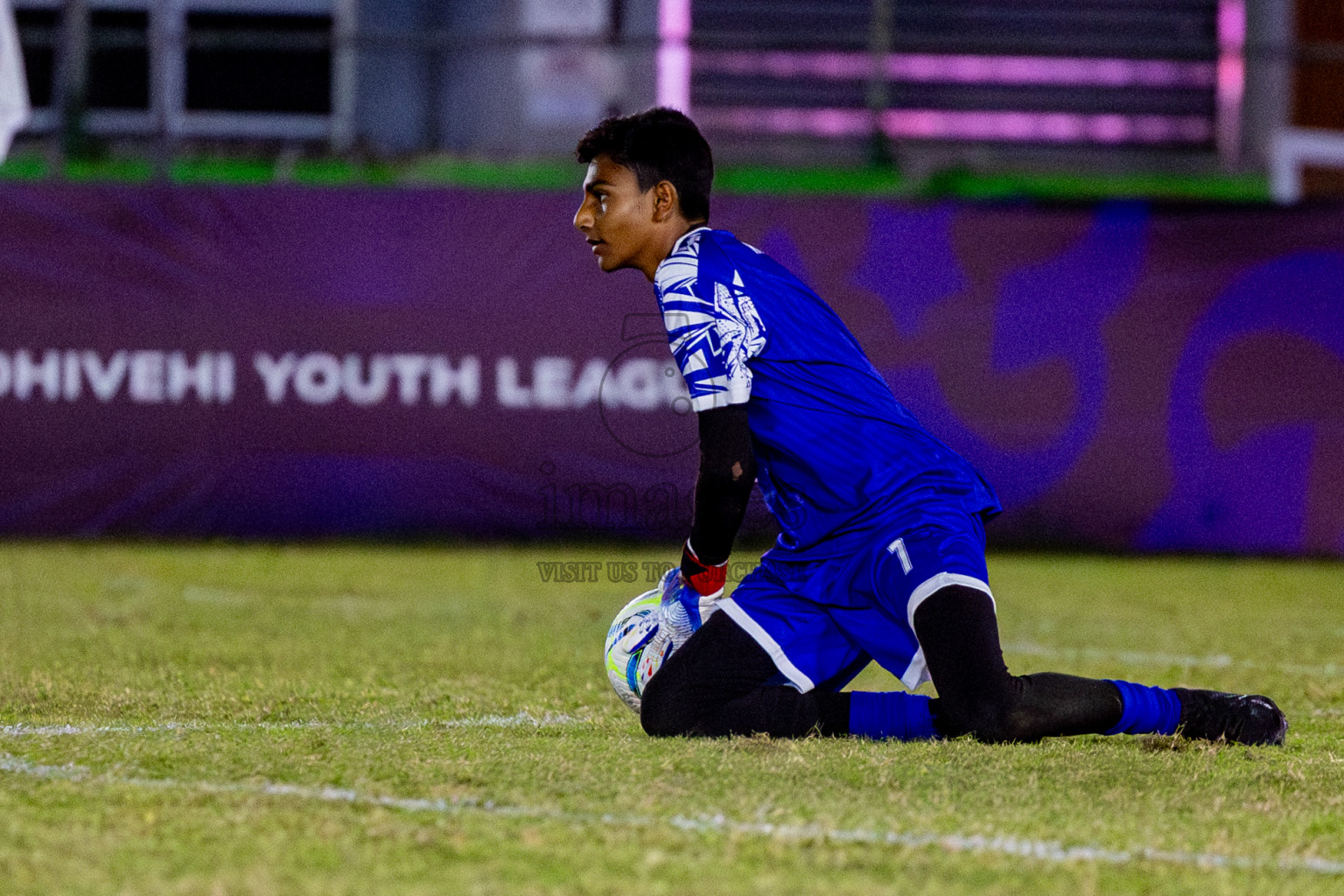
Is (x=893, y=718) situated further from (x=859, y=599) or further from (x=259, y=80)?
(x=259, y=80)

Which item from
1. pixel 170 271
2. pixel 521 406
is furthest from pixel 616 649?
pixel 170 271

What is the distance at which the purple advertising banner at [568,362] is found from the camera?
10023 mm

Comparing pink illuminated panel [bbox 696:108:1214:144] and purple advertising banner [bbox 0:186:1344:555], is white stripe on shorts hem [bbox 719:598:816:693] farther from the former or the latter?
pink illuminated panel [bbox 696:108:1214:144]

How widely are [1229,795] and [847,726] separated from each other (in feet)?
3.14

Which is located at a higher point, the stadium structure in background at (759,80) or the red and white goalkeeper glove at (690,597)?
the stadium structure in background at (759,80)

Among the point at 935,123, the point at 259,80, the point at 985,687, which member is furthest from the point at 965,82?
the point at 985,687

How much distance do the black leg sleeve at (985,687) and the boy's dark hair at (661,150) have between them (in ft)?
3.79

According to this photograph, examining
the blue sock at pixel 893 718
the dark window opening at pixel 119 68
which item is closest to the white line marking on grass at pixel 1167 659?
the blue sock at pixel 893 718

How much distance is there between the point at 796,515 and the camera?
416cm

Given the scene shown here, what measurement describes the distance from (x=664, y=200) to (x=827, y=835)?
1.71m

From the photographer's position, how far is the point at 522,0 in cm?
1321

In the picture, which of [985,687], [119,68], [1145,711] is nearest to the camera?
[985,687]

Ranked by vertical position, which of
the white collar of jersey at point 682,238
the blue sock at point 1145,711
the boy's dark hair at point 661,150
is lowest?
the blue sock at point 1145,711

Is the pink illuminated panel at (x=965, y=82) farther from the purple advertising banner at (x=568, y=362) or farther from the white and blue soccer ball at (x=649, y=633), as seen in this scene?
the white and blue soccer ball at (x=649, y=633)
